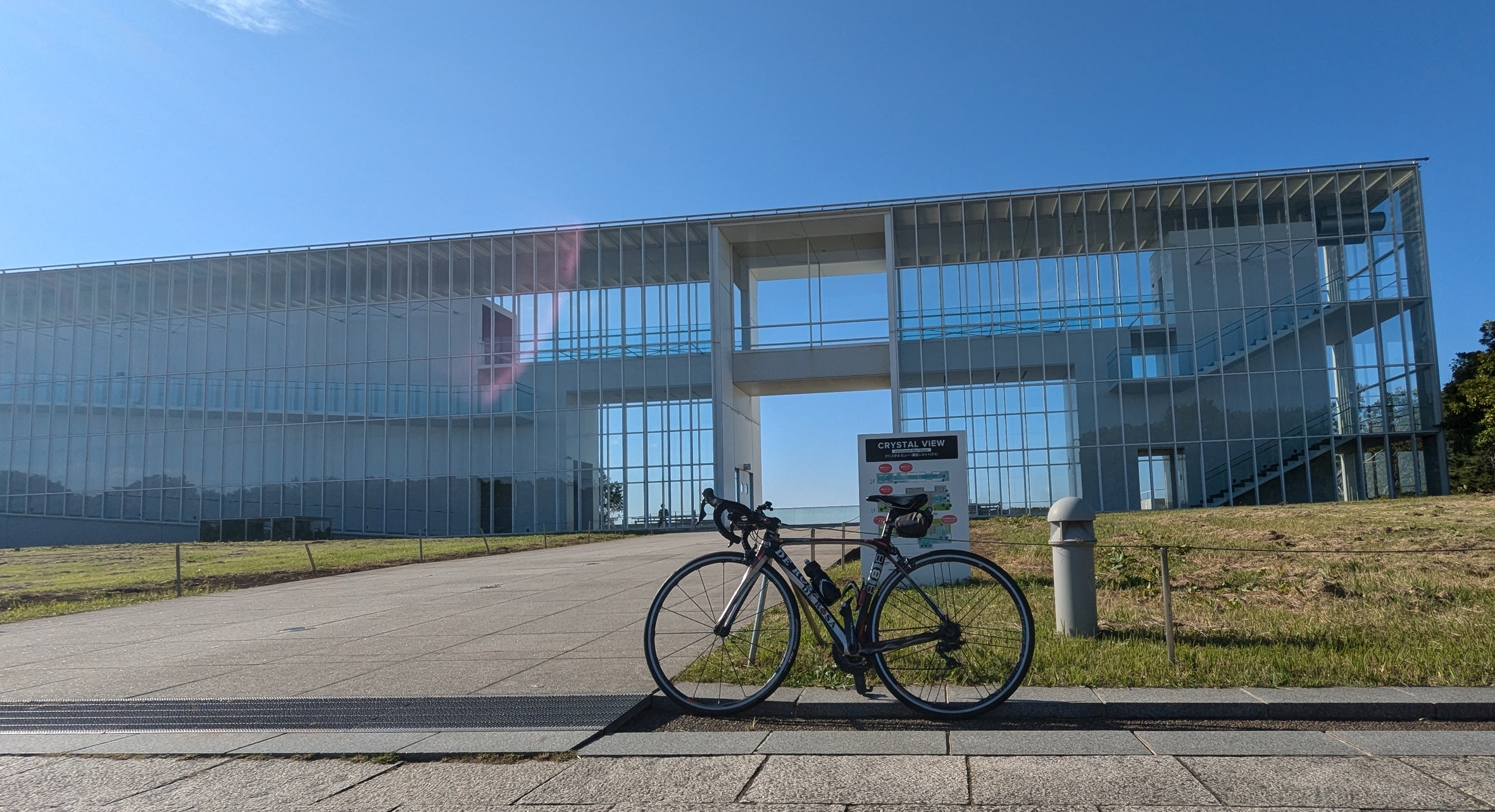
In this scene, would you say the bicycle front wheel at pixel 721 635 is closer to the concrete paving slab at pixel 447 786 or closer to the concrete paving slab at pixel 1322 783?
the concrete paving slab at pixel 447 786

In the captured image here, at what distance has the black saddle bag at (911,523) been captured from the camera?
211 inches

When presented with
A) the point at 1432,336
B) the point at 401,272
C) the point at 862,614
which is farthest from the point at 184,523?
the point at 1432,336

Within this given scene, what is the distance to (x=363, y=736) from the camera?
5176 millimetres

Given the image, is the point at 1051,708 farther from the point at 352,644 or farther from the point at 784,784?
the point at 352,644

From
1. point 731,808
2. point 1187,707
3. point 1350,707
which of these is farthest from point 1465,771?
point 731,808

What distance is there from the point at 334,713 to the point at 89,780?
133 centimetres

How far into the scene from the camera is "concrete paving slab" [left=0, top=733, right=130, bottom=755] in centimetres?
514

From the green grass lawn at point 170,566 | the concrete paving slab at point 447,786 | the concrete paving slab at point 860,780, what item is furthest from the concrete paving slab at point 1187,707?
the green grass lawn at point 170,566

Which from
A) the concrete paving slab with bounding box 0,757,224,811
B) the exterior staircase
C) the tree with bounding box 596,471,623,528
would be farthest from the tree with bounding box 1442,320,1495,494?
the concrete paving slab with bounding box 0,757,224,811

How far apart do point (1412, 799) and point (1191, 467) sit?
1406 inches

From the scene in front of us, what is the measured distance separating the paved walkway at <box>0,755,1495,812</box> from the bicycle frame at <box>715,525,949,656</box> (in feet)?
2.89

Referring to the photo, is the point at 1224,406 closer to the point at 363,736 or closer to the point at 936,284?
the point at 936,284

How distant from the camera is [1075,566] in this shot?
23.4ft

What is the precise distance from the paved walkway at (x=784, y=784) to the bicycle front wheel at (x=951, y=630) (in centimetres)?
77
